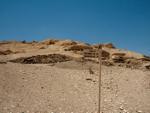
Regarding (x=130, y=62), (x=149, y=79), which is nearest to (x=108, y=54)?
(x=130, y=62)

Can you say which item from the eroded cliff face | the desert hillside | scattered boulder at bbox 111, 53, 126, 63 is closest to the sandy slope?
the desert hillside

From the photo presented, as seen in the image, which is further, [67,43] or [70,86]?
[67,43]

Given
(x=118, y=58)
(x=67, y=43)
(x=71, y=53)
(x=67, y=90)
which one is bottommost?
(x=67, y=90)

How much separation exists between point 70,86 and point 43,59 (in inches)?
292

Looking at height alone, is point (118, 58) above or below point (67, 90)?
above

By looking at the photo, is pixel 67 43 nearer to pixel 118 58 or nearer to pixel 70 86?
pixel 118 58

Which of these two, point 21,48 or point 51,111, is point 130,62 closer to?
point 21,48

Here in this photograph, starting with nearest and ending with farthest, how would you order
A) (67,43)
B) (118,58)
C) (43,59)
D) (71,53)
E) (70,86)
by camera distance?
(70,86) < (43,59) < (71,53) < (118,58) < (67,43)

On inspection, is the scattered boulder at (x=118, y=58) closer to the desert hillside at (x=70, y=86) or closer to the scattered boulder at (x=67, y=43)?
the desert hillside at (x=70, y=86)

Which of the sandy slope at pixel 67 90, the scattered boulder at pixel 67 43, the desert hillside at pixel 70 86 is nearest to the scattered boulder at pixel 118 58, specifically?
the desert hillside at pixel 70 86

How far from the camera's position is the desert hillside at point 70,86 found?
38.6 feet

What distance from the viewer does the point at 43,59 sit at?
72.3 ft

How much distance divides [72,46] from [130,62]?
564cm

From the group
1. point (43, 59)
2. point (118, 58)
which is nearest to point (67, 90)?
point (43, 59)
